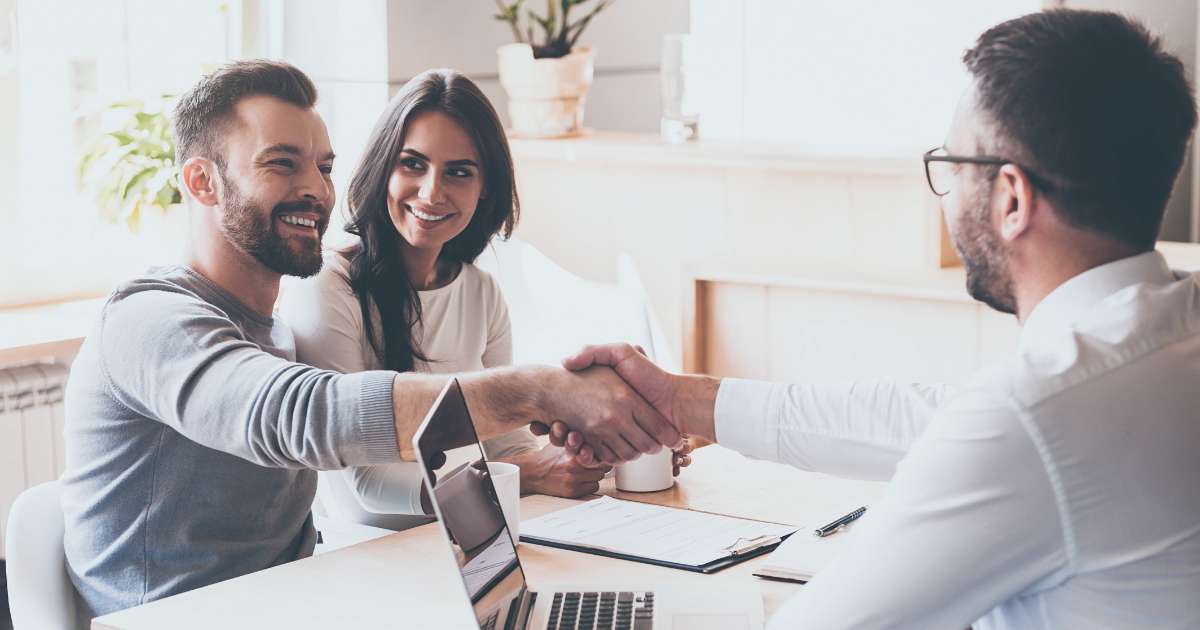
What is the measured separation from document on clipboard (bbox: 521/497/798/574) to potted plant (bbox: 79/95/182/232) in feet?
7.30

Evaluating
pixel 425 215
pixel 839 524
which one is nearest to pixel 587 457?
pixel 839 524

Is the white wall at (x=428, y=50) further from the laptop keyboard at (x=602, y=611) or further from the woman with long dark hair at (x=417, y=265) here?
the laptop keyboard at (x=602, y=611)

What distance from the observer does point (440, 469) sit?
1312 millimetres

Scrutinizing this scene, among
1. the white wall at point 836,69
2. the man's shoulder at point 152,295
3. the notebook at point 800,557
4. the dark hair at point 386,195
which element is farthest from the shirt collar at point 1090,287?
the white wall at point 836,69

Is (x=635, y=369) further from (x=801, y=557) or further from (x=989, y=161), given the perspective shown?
(x=989, y=161)

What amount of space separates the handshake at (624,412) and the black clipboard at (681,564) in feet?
0.73

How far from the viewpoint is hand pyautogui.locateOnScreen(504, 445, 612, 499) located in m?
2.00

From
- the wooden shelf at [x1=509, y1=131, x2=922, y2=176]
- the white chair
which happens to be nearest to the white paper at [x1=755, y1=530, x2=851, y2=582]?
the white chair

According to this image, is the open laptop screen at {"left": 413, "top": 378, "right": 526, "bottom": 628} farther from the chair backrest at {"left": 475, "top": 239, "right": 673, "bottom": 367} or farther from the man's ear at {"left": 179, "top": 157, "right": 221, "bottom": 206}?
the chair backrest at {"left": 475, "top": 239, "right": 673, "bottom": 367}

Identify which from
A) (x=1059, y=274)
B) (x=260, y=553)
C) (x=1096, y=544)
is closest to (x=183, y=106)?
(x=260, y=553)

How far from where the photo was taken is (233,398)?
158cm

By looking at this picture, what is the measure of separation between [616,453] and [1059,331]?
87 cm

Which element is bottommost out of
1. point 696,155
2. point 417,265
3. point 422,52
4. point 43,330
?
point 43,330

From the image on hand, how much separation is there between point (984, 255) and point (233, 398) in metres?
0.90
